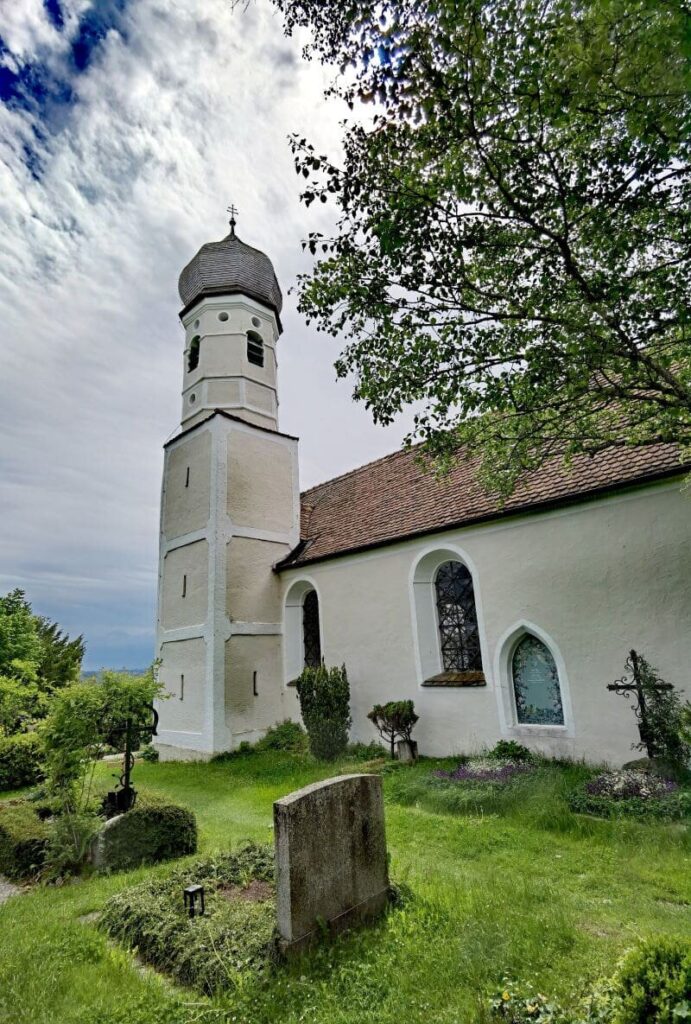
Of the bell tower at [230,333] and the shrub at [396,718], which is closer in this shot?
the shrub at [396,718]

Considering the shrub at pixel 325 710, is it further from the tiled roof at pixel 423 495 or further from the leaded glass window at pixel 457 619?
the tiled roof at pixel 423 495

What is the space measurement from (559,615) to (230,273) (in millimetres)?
14362

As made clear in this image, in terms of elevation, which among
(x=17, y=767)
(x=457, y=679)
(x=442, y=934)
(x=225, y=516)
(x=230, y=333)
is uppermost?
(x=230, y=333)

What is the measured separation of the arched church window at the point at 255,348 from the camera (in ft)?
52.9

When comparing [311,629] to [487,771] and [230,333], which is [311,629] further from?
[230,333]

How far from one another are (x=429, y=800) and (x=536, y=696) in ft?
10.0

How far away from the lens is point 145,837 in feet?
18.9

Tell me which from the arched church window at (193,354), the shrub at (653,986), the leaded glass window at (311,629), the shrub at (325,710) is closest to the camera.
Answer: the shrub at (653,986)

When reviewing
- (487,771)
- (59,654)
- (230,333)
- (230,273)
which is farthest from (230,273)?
(59,654)

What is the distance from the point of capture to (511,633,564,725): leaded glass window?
8812 mm

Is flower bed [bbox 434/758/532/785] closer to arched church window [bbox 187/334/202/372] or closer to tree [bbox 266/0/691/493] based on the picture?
tree [bbox 266/0/691/493]

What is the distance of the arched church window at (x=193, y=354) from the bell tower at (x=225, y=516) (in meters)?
0.05

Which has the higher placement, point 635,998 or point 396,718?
point 396,718

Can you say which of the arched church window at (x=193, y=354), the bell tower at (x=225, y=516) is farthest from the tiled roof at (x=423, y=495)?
the arched church window at (x=193, y=354)
